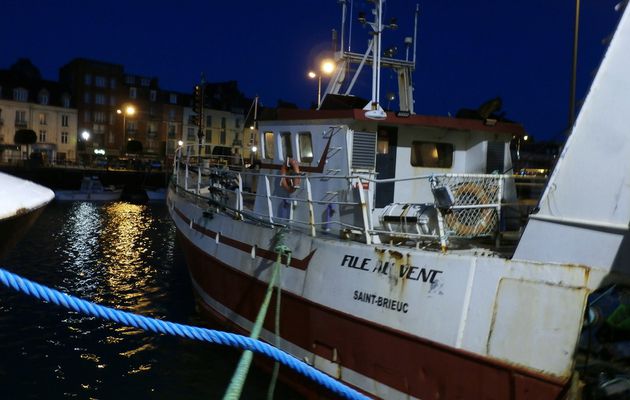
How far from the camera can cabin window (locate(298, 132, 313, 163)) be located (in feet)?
30.6

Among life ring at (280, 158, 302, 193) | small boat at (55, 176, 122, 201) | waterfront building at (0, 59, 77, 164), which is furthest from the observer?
waterfront building at (0, 59, 77, 164)

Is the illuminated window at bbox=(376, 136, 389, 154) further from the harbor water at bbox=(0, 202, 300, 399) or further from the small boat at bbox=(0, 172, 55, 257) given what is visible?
the small boat at bbox=(0, 172, 55, 257)

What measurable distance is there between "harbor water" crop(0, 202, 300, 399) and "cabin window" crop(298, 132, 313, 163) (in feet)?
11.8

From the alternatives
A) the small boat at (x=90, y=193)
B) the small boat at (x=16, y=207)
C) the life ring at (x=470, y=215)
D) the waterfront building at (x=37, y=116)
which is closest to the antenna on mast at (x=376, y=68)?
the life ring at (x=470, y=215)

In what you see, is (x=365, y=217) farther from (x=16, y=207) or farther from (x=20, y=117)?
(x=20, y=117)

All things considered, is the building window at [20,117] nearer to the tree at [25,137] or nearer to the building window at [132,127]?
the tree at [25,137]

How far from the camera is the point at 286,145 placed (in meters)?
9.96

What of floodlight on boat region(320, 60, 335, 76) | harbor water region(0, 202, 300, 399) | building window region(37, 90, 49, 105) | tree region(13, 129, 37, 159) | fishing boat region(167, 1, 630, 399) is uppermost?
building window region(37, 90, 49, 105)

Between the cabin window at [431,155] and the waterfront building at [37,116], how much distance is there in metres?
60.7

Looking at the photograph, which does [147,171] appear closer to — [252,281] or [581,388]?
[252,281]

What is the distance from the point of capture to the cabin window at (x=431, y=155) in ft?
30.1

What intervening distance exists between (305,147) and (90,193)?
3471 centimetres

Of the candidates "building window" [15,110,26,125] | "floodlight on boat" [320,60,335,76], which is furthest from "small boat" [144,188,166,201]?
"floodlight on boat" [320,60,335,76]

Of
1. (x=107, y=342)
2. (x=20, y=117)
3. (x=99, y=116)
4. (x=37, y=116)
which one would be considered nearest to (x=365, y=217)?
(x=107, y=342)
